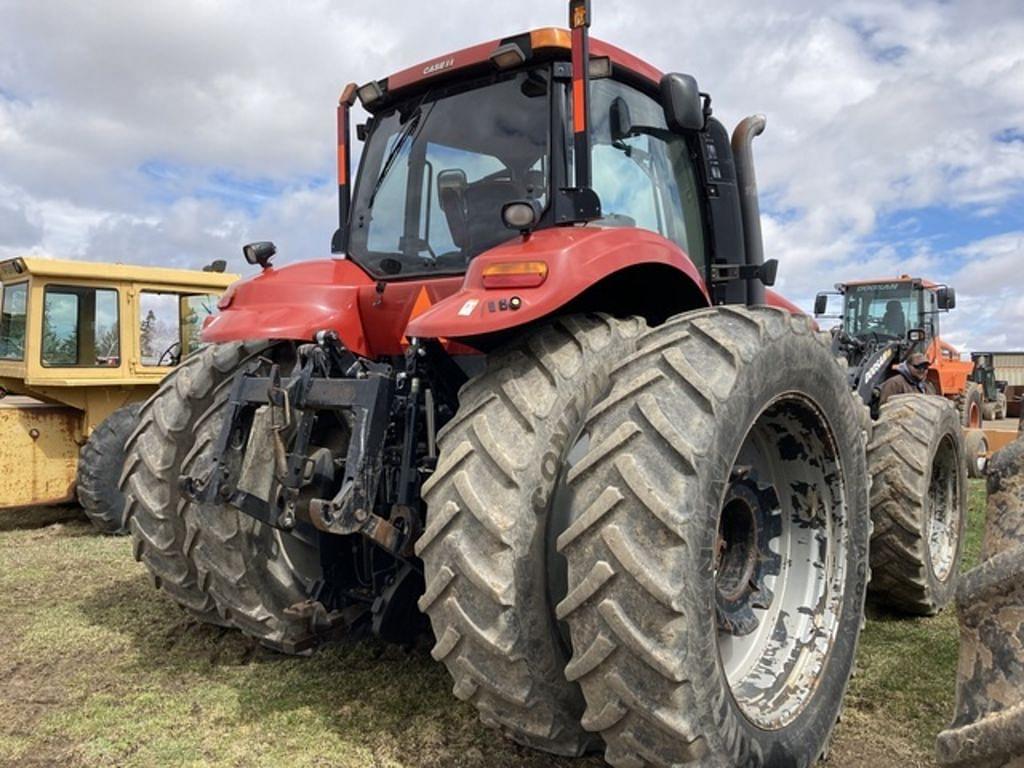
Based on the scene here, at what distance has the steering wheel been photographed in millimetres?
7730

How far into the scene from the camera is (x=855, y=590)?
114 inches

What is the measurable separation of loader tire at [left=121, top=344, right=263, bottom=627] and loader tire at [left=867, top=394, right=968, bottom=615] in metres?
3.01

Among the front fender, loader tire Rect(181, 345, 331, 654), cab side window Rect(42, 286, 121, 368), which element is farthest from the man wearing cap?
cab side window Rect(42, 286, 121, 368)

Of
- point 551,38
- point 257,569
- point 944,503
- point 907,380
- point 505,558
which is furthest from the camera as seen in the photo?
point 907,380

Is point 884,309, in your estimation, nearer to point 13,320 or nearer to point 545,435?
point 13,320

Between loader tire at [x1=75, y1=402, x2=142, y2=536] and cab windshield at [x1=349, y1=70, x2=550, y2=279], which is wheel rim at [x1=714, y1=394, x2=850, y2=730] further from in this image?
loader tire at [x1=75, y1=402, x2=142, y2=536]

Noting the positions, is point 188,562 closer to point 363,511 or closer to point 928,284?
point 363,511

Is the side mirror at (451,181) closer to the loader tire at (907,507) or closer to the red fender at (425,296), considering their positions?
the red fender at (425,296)

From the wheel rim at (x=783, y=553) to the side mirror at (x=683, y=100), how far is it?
3.40 ft

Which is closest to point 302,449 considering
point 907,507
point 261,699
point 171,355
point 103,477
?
point 261,699

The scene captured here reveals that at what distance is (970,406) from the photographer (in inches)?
500

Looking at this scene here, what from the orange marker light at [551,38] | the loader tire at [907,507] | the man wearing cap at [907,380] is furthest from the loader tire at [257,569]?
the man wearing cap at [907,380]

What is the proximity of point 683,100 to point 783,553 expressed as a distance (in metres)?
1.63

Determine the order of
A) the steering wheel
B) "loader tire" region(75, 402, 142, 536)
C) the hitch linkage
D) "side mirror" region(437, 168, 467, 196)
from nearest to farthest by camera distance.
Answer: the hitch linkage, "side mirror" region(437, 168, 467, 196), "loader tire" region(75, 402, 142, 536), the steering wheel
